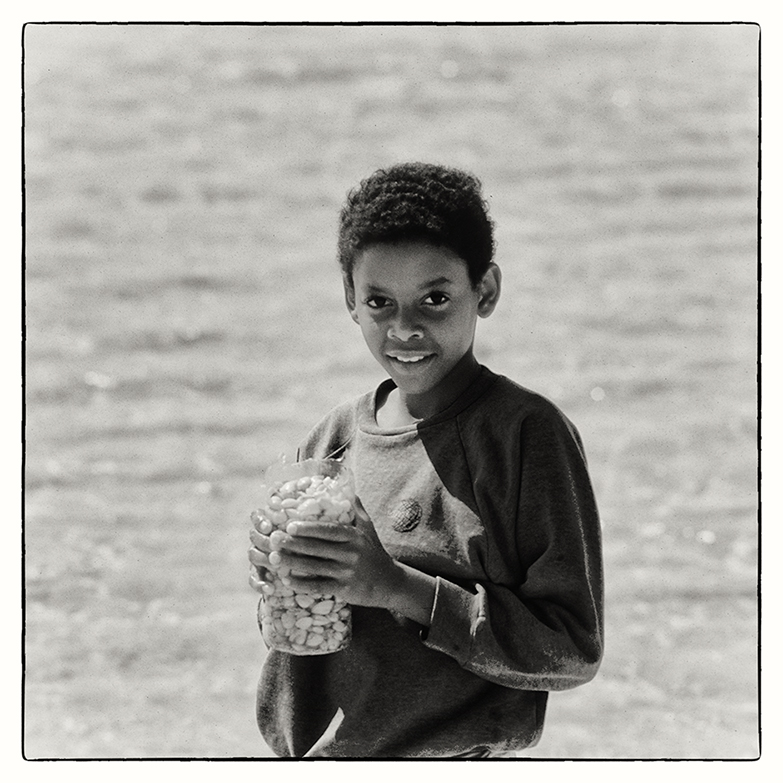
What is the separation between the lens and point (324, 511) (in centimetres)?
127

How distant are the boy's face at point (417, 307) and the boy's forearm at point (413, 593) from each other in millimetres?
200

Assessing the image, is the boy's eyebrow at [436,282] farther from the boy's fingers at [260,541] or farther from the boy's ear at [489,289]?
the boy's fingers at [260,541]

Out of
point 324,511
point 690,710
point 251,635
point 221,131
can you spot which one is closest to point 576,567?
point 324,511

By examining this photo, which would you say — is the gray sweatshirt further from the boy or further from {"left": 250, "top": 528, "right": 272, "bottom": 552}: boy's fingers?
{"left": 250, "top": 528, "right": 272, "bottom": 552}: boy's fingers

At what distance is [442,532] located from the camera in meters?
1.30

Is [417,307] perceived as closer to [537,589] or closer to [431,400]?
[431,400]

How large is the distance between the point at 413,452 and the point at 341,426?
0.11 m

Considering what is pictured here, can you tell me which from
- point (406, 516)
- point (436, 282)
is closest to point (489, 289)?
point (436, 282)

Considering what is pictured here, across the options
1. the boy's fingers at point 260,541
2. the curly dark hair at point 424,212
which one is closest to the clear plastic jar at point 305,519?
the boy's fingers at point 260,541

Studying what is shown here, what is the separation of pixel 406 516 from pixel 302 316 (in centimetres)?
121

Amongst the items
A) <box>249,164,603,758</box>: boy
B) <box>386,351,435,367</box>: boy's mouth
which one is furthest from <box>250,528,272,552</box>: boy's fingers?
<box>386,351,435,367</box>: boy's mouth
